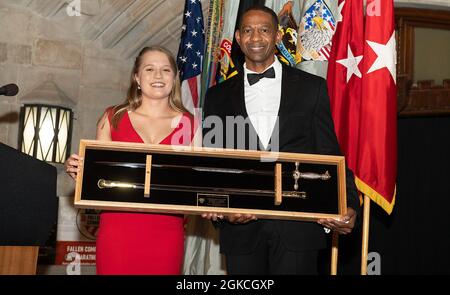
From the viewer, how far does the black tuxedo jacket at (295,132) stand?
2596 millimetres

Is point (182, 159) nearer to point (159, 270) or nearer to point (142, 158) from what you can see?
point (142, 158)

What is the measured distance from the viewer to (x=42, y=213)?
2.23m

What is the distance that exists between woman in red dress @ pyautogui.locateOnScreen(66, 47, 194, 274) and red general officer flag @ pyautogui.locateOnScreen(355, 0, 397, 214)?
1.31 m

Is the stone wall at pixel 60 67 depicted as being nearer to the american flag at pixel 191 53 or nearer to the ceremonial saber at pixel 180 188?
the american flag at pixel 191 53

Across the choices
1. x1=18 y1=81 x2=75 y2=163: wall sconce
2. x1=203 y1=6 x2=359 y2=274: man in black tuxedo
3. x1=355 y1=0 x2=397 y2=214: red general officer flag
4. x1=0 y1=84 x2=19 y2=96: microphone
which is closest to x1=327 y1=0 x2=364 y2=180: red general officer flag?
x1=355 y1=0 x2=397 y2=214: red general officer flag

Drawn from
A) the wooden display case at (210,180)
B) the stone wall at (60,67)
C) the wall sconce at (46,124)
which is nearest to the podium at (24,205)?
the wooden display case at (210,180)

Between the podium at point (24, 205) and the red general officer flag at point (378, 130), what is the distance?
2.07 m

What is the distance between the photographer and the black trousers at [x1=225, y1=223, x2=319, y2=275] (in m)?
2.55

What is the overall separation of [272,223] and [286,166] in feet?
0.72

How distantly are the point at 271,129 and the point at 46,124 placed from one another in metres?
3.08

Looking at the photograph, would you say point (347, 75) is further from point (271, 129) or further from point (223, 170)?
point (223, 170)
